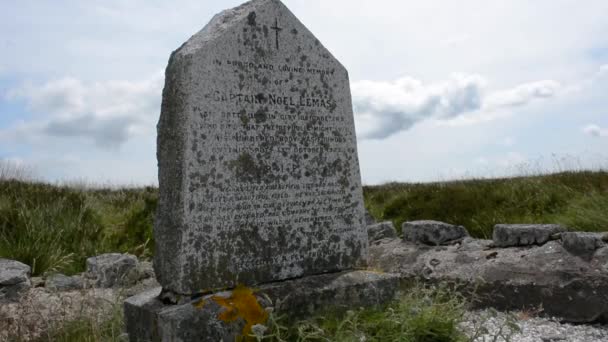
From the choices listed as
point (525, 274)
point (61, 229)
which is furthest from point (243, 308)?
point (61, 229)

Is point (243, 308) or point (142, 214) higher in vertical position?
point (142, 214)

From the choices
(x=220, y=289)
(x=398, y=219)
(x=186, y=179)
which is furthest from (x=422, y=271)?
(x=398, y=219)

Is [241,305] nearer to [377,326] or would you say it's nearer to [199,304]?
[199,304]

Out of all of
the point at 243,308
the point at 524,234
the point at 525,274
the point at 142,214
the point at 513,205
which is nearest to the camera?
the point at 243,308

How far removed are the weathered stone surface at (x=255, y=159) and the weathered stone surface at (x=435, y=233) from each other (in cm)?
232

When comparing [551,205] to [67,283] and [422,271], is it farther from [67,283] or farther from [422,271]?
[67,283]

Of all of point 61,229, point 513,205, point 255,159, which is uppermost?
point 255,159

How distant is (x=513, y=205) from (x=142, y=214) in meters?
6.11

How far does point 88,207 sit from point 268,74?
20.3ft

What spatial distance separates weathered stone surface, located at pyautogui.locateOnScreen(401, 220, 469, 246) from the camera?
6879mm

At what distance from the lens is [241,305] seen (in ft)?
12.8

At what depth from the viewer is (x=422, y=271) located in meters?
6.39

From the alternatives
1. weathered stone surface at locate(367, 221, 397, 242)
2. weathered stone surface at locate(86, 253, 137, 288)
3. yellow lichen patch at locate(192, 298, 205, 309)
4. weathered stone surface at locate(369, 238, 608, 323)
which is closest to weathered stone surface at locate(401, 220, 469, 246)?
weathered stone surface at locate(369, 238, 608, 323)

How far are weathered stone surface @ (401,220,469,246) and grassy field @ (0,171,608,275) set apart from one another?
189 centimetres
